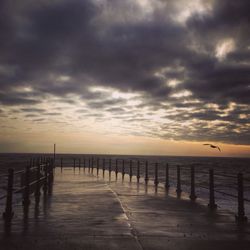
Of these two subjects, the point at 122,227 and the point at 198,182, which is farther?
the point at 198,182

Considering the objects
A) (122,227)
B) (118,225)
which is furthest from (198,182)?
(122,227)

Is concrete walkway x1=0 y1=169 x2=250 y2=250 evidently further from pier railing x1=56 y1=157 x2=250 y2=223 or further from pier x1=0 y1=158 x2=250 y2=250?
pier railing x1=56 y1=157 x2=250 y2=223

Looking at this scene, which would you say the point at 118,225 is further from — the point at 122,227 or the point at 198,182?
the point at 198,182

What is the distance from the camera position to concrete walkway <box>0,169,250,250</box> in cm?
617

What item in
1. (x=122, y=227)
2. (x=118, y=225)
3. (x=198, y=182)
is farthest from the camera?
(x=198, y=182)

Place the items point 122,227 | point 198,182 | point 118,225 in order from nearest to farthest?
point 122,227 → point 118,225 → point 198,182

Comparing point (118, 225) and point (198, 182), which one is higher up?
point (118, 225)

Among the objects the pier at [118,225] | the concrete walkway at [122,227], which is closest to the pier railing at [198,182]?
the pier at [118,225]

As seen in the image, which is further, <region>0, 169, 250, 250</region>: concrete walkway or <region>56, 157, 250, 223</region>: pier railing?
<region>56, 157, 250, 223</region>: pier railing

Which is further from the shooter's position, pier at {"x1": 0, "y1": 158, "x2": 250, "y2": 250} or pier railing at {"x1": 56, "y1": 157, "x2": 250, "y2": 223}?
pier railing at {"x1": 56, "y1": 157, "x2": 250, "y2": 223}

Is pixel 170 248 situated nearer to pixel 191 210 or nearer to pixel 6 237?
pixel 6 237

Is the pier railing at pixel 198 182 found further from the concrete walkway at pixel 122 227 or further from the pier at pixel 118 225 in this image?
the concrete walkway at pixel 122 227

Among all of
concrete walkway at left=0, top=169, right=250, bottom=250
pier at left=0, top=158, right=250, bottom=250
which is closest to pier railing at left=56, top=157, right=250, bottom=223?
pier at left=0, top=158, right=250, bottom=250

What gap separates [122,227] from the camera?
7.54m
